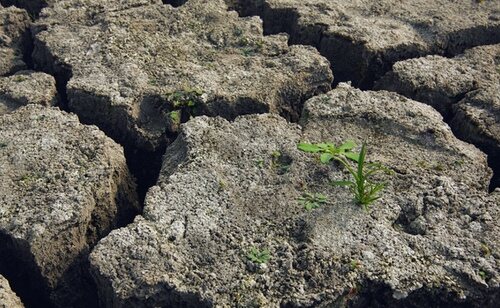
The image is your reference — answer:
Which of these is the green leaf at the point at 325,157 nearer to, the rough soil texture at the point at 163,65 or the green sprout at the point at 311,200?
the green sprout at the point at 311,200

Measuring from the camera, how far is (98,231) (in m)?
2.36


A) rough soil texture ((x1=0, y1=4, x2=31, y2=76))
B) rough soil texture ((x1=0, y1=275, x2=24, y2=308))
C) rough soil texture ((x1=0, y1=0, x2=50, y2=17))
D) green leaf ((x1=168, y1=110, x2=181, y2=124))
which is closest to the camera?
rough soil texture ((x1=0, y1=275, x2=24, y2=308))

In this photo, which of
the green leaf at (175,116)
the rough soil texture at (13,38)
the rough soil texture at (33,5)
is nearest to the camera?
the green leaf at (175,116)

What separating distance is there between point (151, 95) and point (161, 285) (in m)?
1.05

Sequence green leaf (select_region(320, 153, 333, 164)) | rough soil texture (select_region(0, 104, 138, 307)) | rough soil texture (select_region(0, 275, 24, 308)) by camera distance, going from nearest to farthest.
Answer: rough soil texture (select_region(0, 275, 24, 308)) → rough soil texture (select_region(0, 104, 138, 307)) → green leaf (select_region(320, 153, 333, 164))

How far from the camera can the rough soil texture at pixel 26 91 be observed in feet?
9.18

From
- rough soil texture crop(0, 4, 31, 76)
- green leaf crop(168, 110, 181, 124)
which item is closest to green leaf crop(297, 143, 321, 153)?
green leaf crop(168, 110, 181, 124)

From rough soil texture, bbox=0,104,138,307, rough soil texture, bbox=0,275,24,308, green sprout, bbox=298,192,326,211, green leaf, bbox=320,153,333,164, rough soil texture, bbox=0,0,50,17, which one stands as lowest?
rough soil texture, bbox=0,275,24,308

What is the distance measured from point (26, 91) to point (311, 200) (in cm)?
141

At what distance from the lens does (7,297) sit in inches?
80.8

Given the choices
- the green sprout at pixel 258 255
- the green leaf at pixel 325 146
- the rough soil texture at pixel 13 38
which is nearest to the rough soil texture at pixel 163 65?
the rough soil texture at pixel 13 38

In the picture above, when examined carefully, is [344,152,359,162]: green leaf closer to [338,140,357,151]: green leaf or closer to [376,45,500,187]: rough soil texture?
[338,140,357,151]: green leaf

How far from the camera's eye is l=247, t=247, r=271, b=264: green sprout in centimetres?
211

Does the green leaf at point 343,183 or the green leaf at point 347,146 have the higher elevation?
the green leaf at point 347,146
